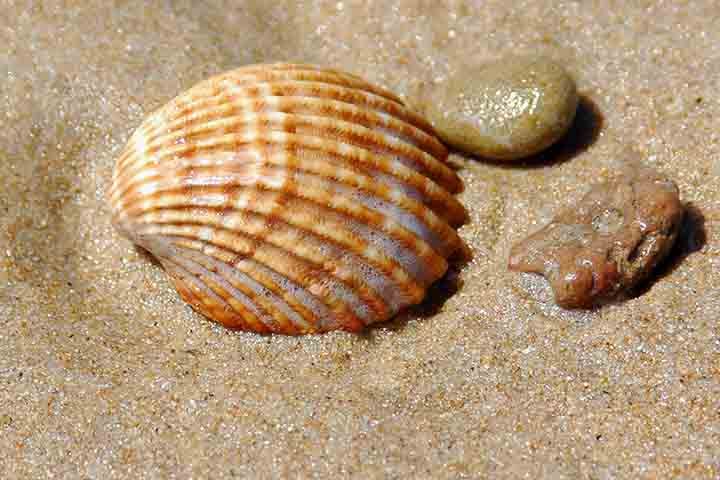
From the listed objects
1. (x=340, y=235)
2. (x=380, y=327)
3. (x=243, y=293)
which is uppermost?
(x=340, y=235)

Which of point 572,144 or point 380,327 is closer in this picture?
point 380,327

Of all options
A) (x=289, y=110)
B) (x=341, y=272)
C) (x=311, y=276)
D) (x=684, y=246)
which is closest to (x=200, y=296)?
(x=311, y=276)

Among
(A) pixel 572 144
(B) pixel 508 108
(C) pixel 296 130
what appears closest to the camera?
(C) pixel 296 130

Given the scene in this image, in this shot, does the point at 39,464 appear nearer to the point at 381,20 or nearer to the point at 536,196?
the point at 536,196

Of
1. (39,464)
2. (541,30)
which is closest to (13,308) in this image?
(39,464)

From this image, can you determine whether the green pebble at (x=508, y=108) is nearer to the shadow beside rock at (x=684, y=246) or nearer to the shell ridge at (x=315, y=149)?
the shell ridge at (x=315, y=149)

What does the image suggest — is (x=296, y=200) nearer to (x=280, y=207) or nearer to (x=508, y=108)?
(x=280, y=207)
